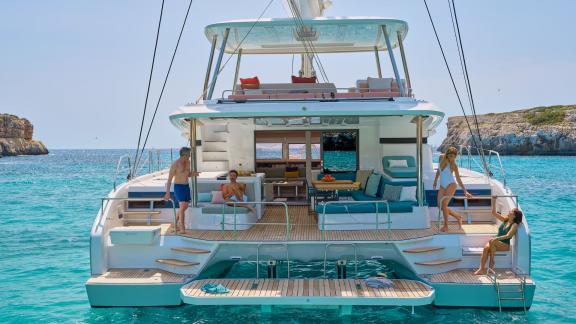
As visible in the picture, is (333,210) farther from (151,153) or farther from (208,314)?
(151,153)

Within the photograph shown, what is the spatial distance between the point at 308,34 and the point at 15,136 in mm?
109787

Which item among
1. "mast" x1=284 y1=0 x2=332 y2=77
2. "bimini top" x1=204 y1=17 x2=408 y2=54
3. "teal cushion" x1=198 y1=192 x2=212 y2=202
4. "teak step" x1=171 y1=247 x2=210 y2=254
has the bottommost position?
"teak step" x1=171 y1=247 x2=210 y2=254

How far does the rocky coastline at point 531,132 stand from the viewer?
79.4 metres

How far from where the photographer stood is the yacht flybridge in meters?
8.23

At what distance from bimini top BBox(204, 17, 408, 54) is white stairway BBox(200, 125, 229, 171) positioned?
2.09m

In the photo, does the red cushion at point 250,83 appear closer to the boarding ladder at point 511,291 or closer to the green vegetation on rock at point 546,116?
the boarding ladder at point 511,291

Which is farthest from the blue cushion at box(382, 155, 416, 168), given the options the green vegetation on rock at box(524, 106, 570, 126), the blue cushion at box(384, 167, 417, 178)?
the green vegetation on rock at box(524, 106, 570, 126)

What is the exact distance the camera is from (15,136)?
359 feet

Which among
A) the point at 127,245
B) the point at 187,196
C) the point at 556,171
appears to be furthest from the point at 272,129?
the point at 556,171

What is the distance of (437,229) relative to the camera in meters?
9.49

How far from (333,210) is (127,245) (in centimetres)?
340

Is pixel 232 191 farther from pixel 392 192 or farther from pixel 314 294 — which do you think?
pixel 314 294

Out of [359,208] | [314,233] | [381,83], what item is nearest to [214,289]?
[314,233]

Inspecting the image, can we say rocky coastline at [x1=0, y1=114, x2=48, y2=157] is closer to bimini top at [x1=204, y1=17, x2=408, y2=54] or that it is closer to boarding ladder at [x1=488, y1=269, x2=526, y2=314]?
bimini top at [x1=204, y1=17, x2=408, y2=54]
